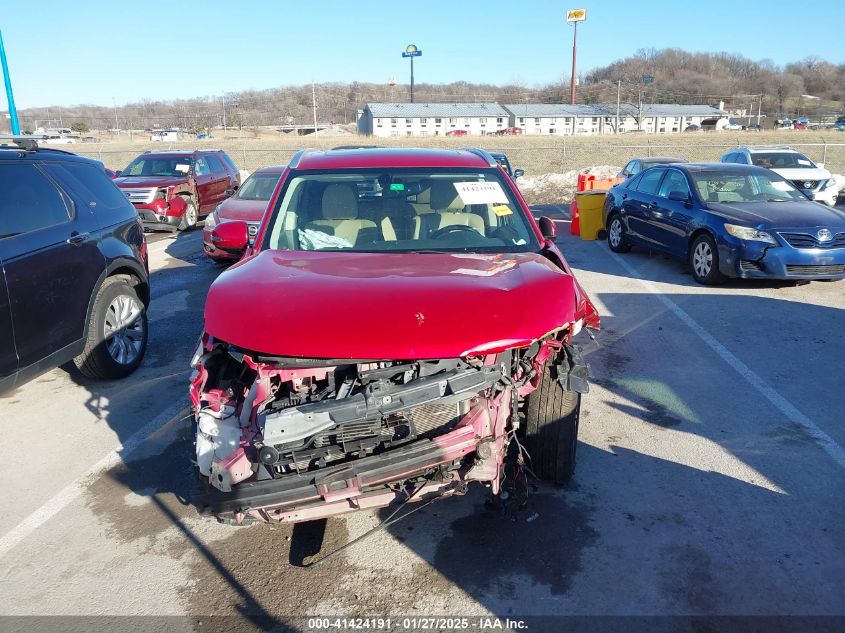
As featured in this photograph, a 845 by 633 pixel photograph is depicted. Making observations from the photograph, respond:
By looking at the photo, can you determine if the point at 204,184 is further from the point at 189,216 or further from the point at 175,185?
the point at 175,185

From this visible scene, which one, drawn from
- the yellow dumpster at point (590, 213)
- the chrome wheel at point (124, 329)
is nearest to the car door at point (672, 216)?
the yellow dumpster at point (590, 213)

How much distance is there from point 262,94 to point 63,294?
369ft

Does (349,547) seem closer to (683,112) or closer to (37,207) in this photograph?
(37,207)

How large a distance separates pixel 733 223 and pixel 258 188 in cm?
758

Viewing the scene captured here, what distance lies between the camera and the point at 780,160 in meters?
16.4

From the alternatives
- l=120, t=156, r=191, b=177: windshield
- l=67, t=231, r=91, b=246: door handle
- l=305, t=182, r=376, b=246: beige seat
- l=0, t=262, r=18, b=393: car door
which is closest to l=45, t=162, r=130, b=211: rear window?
l=67, t=231, r=91, b=246: door handle

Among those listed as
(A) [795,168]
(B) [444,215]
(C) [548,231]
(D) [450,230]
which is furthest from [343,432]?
(A) [795,168]

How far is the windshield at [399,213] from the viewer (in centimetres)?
442

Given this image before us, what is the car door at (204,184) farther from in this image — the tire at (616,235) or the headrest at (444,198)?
the headrest at (444,198)

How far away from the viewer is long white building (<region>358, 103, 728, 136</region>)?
93.2 m

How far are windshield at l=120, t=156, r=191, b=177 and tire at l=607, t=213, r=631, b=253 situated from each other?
9.44 m

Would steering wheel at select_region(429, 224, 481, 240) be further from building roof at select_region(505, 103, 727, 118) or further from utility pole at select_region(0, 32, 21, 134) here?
building roof at select_region(505, 103, 727, 118)

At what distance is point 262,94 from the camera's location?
109062 mm

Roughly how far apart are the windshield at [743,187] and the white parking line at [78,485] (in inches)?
311
